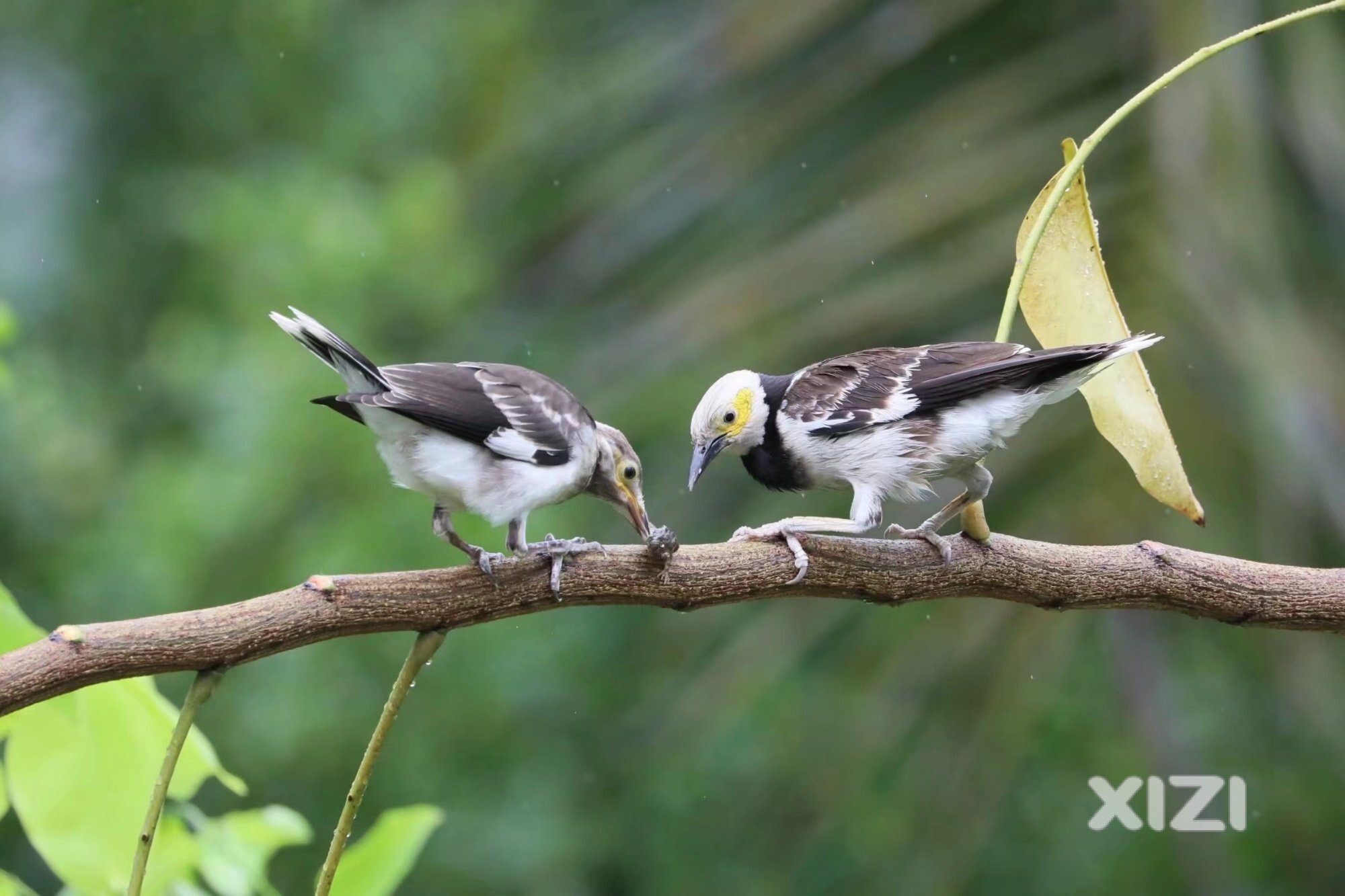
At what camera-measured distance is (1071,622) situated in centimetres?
396

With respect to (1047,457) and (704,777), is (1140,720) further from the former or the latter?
(704,777)

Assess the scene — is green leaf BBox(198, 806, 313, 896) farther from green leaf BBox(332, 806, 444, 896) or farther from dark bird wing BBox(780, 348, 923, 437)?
dark bird wing BBox(780, 348, 923, 437)

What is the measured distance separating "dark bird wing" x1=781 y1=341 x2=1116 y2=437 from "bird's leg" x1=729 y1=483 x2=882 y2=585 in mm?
163

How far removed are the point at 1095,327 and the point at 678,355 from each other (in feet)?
5.79

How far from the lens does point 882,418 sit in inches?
131

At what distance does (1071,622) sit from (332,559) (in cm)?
404

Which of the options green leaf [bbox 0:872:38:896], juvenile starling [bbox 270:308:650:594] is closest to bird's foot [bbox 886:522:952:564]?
juvenile starling [bbox 270:308:650:594]

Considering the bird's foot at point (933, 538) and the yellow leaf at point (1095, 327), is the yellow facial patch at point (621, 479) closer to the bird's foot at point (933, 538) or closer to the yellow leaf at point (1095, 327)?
the bird's foot at point (933, 538)

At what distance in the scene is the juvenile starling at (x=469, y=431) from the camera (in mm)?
2947

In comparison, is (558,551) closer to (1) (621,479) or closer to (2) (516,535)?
(2) (516,535)

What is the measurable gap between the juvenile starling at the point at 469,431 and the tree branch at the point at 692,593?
0.27m

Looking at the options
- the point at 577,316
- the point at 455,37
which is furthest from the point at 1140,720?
the point at 455,37

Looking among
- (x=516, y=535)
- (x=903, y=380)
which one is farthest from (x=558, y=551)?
(x=903, y=380)

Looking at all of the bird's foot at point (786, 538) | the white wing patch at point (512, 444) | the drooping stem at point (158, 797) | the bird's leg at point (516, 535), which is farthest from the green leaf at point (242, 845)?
the bird's foot at point (786, 538)
